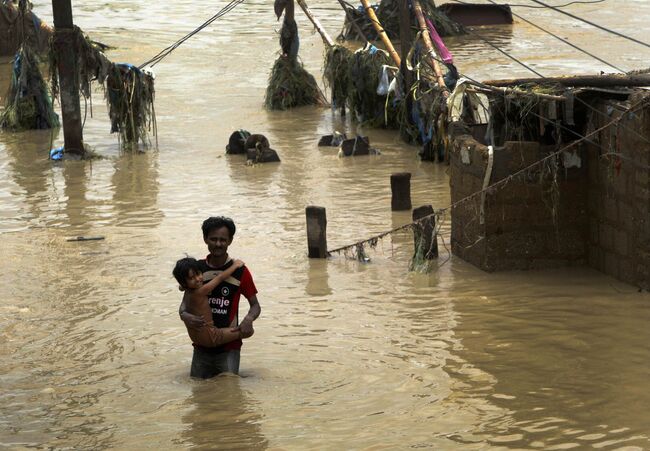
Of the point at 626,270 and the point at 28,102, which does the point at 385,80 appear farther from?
the point at 626,270

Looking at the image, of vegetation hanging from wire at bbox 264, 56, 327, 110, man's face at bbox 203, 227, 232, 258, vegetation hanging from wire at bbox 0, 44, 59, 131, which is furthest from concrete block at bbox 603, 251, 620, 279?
vegetation hanging from wire at bbox 0, 44, 59, 131

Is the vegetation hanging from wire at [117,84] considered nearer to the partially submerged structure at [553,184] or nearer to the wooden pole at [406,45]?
the wooden pole at [406,45]

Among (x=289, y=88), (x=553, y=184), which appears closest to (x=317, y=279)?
(x=553, y=184)

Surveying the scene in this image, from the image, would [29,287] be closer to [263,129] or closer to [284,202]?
[284,202]

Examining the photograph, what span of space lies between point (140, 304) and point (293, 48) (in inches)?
399

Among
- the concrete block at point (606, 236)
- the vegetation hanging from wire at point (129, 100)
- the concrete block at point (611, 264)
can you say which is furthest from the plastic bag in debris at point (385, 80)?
the concrete block at point (611, 264)

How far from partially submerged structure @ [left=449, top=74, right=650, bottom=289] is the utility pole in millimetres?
7113

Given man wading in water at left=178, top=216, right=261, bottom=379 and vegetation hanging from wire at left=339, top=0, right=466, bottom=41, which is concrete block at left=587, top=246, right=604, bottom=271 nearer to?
man wading in water at left=178, top=216, right=261, bottom=379

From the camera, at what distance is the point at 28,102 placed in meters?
19.1

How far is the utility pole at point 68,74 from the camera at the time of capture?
16750 millimetres

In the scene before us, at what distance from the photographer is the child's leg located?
7.84 metres

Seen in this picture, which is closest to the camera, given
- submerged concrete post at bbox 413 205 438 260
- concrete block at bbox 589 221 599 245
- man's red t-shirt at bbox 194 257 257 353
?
man's red t-shirt at bbox 194 257 257 353

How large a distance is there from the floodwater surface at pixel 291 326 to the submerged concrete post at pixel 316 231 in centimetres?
14

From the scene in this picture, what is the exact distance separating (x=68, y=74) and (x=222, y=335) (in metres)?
9.86
